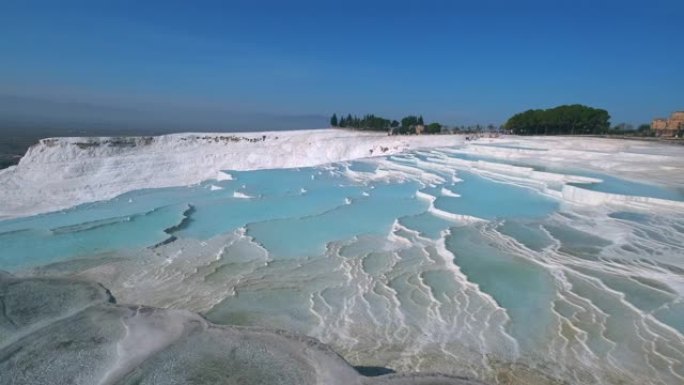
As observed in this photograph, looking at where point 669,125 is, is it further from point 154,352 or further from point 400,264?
point 154,352

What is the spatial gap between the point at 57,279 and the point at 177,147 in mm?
17410

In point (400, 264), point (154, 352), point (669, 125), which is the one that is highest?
point (669, 125)

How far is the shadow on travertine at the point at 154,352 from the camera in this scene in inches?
114

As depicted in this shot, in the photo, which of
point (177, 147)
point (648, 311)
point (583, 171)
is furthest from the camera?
point (177, 147)

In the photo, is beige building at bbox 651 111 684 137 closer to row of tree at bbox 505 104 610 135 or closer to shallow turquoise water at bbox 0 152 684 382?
row of tree at bbox 505 104 610 135

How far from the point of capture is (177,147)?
21.3 m

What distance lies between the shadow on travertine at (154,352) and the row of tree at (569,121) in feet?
110

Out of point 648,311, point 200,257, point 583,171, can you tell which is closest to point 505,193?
point 583,171

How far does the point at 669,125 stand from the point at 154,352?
38448 millimetres

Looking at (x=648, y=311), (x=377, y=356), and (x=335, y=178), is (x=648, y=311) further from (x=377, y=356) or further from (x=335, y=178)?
(x=335, y=178)

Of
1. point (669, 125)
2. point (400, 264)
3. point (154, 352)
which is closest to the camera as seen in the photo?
point (154, 352)

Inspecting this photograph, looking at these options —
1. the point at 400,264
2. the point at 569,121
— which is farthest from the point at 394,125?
the point at 400,264

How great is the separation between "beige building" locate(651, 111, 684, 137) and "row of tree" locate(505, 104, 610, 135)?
343cm

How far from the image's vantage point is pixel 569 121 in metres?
32.0
